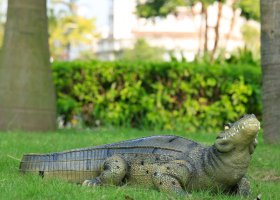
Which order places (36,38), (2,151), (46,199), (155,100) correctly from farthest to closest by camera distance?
1. (155,100)
2. (36,38)
3. (2,151)
4. (46,199)

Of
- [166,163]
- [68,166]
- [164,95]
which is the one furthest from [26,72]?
[166,163]

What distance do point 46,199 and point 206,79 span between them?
1046 centimetres

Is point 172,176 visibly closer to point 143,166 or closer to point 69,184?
point 143,166

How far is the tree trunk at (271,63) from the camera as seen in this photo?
34.4 ft

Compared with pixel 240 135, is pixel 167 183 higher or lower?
lower

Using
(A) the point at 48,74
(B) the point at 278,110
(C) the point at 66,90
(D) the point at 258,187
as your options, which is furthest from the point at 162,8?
(D) the point at 258,187

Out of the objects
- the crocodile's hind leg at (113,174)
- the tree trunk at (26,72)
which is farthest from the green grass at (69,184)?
the tree trunk at (26,72)

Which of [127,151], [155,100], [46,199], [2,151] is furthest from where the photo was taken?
[155,100]

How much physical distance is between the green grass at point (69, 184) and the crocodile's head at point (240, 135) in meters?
0.43

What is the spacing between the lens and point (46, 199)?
17.4 ft

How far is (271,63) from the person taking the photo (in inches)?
415

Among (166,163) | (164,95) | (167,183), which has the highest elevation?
(166,163)

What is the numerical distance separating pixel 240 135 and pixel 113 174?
1269mm

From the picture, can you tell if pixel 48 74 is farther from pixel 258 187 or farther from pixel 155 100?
pixel 258 187
